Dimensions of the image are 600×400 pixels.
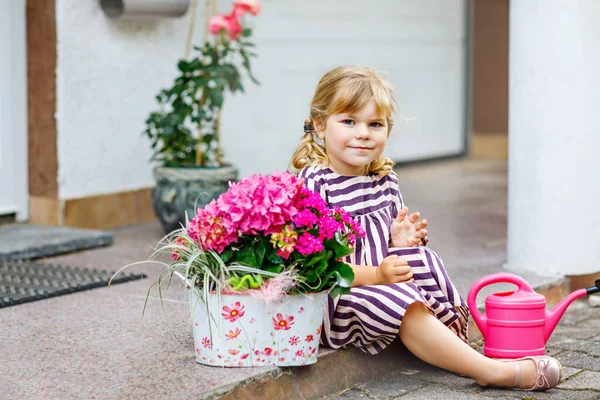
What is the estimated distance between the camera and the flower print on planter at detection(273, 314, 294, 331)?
261 cm

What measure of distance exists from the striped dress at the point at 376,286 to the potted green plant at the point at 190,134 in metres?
1.52

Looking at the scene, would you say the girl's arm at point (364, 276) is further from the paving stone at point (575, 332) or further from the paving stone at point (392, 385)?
the paving stone at point (575, 332)

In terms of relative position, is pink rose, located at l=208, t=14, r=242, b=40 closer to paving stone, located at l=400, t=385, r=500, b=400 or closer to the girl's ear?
the girl's ear

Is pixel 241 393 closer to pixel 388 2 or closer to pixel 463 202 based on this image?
pixel 463 202

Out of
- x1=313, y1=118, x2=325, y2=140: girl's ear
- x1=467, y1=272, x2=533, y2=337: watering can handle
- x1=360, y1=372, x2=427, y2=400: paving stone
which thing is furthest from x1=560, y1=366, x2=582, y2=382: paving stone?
x1=313, y1=118, x2=325, y2=140: girl's ear

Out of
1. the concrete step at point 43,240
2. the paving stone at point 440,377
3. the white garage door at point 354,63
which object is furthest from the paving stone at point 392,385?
the white garage door at point 354,63

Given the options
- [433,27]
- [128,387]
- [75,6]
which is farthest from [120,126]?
[433,27]

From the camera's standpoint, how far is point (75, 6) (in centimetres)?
466

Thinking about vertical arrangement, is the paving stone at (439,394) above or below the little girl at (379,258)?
below

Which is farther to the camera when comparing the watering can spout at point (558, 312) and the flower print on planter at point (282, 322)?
the watering can spout at point (558, 312)

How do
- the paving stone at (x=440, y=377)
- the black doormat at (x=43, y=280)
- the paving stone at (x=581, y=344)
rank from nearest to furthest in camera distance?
the paving stone at (x=440, y=377), the paving stone at (x=581, y=344), the black doormat at (x=43, y=280)

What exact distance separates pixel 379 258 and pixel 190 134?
81.0 inches

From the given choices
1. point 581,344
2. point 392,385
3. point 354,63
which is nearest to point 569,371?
point 581,344

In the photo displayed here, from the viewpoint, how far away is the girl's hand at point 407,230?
3004 mm
